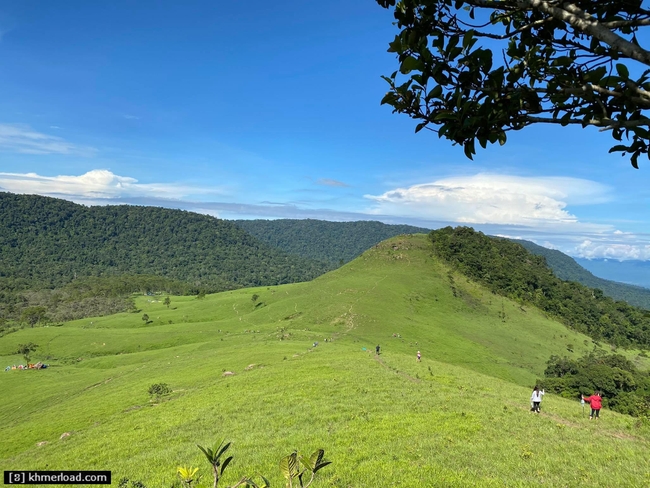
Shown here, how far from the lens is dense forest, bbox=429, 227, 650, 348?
106875 mm

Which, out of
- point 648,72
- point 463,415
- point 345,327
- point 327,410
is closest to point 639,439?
point 463,415

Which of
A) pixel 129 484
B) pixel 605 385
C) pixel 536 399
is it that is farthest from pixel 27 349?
pixel 605 385

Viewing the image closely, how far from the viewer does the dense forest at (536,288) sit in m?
107

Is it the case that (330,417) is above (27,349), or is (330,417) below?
above

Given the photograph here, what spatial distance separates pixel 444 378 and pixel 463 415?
11.7 meters

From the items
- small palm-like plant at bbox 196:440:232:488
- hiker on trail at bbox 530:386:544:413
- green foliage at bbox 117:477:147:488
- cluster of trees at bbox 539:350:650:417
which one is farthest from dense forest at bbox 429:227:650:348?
small palm-like plant at bbox 196:440:232:488

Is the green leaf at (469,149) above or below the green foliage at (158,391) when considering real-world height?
above

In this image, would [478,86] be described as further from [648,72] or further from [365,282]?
[365,282]

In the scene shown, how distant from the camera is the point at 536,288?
116m

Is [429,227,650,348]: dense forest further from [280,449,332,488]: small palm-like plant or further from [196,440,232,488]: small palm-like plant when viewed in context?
[196,440,232,488]: small palm-like plant

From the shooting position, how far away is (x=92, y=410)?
2731 centimetres

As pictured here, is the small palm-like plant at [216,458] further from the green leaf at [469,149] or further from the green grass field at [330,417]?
the green grass field at [330,417]

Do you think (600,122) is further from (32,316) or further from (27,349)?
(32,316)

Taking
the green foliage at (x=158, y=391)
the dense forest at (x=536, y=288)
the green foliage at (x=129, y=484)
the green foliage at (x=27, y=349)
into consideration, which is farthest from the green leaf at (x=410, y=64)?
the dense forest at (x=536, y=288)
